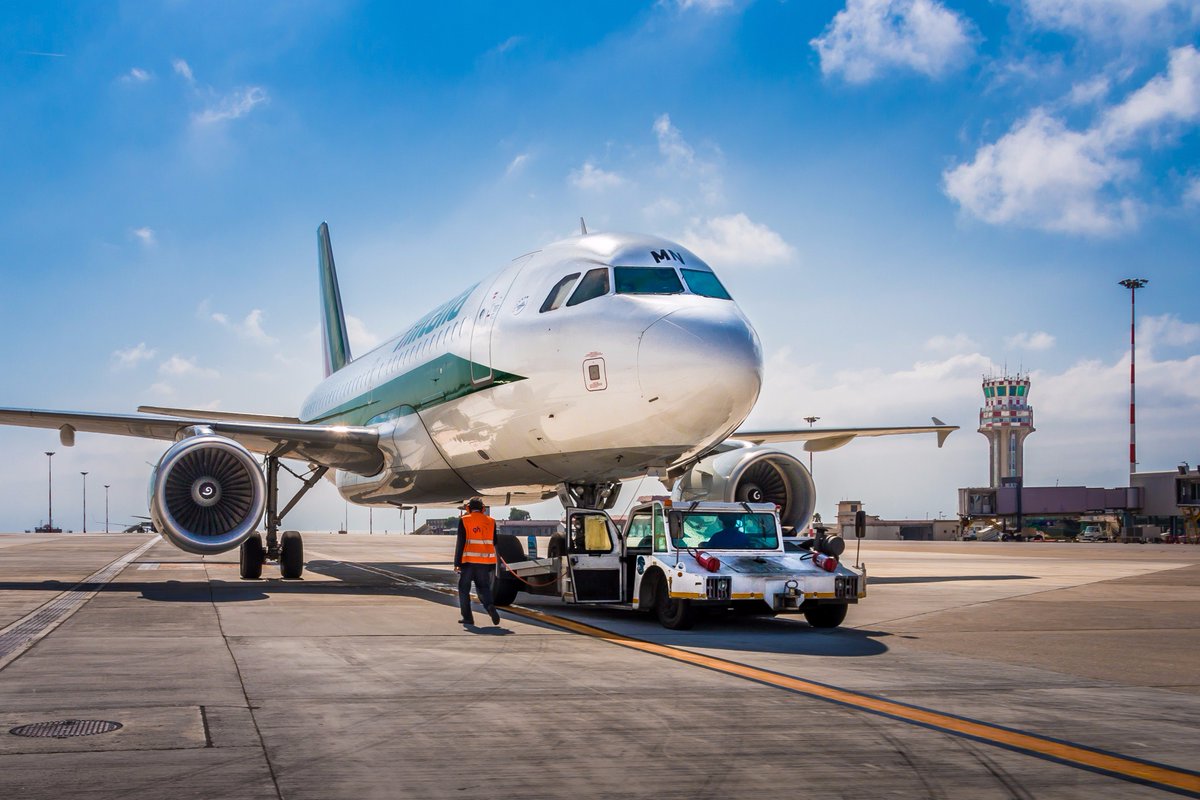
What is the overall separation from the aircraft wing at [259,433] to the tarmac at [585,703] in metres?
4.44

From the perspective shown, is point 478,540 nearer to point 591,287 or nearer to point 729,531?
point 729,531

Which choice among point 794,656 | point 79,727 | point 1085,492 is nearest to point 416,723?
point 79,727

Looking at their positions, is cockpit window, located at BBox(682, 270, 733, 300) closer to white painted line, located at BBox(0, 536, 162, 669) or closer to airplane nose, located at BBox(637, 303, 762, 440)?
airplane nose, located at BBox(637, 303, 762, 440)

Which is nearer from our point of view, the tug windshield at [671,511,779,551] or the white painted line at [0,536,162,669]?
the white painted line at [0,536,162,669]

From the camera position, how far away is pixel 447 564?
26.0 m

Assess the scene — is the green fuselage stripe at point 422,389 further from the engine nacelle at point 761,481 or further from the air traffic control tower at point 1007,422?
the air traffic control tower at point 1007,422

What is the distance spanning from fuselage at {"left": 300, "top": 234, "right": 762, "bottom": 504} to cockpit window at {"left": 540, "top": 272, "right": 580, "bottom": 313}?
21mm

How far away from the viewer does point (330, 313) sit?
3256 cm

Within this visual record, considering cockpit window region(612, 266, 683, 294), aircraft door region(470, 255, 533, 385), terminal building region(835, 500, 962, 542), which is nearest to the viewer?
cockpit window region(612, 266, 683, 294)

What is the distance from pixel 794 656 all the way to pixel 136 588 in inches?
440

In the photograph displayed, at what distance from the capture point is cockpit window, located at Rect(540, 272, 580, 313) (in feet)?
44.7

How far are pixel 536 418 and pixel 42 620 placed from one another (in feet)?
19.4

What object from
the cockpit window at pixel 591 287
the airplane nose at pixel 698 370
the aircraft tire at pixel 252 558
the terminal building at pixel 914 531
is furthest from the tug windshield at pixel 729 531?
the terminal building at pixel 914 531

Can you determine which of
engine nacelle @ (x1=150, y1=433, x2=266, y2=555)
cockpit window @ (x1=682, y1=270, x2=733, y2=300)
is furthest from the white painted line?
cockpit window @ (x1=682, y1=270, x2=733, y2=300)
